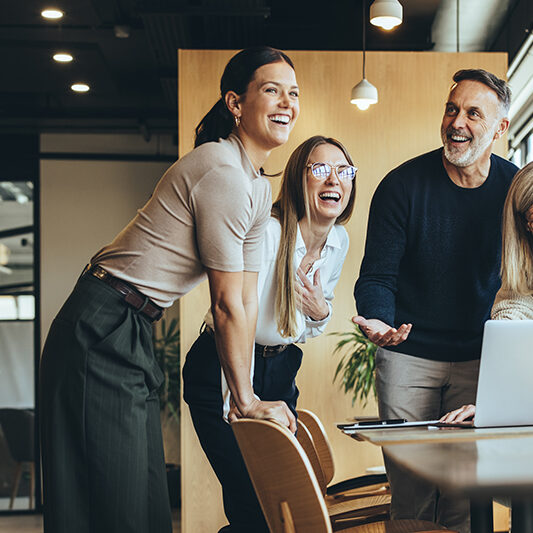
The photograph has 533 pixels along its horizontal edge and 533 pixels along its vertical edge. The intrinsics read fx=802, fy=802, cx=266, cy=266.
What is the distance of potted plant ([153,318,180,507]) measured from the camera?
7.11 m

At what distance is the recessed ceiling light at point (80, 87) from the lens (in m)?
7.32

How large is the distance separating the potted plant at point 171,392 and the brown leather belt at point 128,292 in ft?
16.1

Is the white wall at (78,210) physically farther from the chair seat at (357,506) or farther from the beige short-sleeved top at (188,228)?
the beige short-sleeved top at (188,228)

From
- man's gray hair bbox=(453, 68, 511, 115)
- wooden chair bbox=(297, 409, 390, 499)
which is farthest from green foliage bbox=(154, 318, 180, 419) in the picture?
man's gray hair bbox=(453, 68, 511, 115)

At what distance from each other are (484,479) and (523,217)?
153 centimetres

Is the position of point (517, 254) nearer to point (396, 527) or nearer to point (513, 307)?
point (513, 307)

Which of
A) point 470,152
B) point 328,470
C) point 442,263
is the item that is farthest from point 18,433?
point 470,152

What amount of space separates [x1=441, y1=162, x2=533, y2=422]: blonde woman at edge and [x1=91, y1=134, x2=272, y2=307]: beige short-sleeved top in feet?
3.12

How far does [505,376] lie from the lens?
6.55ft

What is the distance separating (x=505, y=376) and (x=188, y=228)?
875 mm

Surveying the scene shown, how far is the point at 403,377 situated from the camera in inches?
110

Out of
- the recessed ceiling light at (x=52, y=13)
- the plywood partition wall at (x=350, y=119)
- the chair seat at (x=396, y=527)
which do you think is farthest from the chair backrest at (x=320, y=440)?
the recessed ceiling light at (x=52, y=13)

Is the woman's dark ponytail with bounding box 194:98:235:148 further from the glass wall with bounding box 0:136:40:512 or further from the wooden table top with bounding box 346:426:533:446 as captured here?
the glass wall with bounding box 0:136:40:512

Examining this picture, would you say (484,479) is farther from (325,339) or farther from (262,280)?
(325,339)
